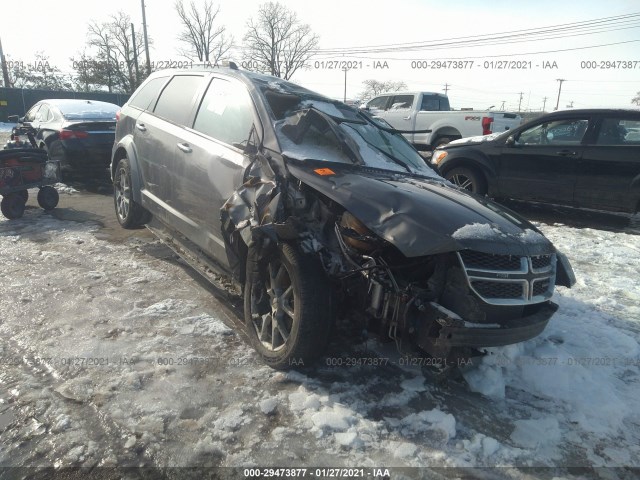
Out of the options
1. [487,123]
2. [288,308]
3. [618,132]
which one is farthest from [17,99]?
[288,308]

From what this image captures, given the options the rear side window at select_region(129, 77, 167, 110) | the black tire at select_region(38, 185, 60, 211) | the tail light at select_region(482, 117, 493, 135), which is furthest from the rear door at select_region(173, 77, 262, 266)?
the tail light at select_region(482, 117, 493, 135)

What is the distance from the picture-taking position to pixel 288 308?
2.95m

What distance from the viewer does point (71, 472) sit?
214cm

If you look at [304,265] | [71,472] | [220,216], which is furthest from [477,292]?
[71,472]

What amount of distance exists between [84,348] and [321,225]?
183 centimetres

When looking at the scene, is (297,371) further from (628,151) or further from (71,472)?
(628,151)

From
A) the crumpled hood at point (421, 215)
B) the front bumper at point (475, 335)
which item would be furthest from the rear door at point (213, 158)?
the front bumper at point (475, 335)

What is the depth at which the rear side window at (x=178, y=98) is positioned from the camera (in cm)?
443

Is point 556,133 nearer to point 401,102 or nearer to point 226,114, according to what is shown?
point 226,114

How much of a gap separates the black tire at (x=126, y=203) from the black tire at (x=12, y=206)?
1.71 metres

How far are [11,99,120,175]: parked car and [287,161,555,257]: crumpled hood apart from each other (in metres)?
6.75

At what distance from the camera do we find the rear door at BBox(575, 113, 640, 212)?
256 inches

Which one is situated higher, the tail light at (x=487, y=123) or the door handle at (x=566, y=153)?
the tail light at (x=487, y=123)

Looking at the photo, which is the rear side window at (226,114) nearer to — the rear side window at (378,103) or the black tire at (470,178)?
the black tire at (470,178)
